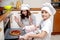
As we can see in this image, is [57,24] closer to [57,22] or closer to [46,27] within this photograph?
[57,22]

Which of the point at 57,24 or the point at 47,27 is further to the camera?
the point at 57,24

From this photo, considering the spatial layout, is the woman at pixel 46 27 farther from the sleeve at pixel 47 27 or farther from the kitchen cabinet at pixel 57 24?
the kitchen cabinet at pixel 57 24

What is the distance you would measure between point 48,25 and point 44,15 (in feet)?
0.41

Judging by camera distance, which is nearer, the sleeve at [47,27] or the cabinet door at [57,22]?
the sleeve at [47,27]

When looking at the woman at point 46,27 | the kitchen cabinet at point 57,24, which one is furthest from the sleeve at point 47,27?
the kitchen cabinet at point 57,24

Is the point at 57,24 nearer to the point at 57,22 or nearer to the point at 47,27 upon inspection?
the point at 57,22

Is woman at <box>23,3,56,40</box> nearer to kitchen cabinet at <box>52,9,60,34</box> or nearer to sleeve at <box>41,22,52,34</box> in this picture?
sleeve at <box>41,22,52,34</box>

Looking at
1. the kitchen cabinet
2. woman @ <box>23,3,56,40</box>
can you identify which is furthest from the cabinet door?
woman @ <box>23,3,56,40</box>

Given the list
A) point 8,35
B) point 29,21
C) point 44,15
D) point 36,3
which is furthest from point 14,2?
point 44,15

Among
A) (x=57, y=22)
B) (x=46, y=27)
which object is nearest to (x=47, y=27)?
(x=46, y=27)

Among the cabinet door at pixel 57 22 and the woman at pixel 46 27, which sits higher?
the woman at pixel 46 27

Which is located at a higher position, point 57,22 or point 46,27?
point 46,27

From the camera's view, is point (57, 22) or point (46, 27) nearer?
point (46, 27)

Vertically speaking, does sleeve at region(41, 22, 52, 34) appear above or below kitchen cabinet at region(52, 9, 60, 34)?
above
